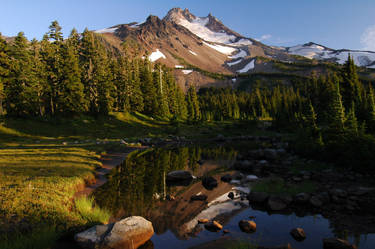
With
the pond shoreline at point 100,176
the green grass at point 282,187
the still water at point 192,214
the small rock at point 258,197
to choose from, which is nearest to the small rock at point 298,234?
the still water at point 192,214

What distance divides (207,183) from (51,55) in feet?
190

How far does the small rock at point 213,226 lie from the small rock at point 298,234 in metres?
3.43

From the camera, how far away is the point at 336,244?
29.4ft

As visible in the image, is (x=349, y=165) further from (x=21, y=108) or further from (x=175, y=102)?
(x=175, y=102)

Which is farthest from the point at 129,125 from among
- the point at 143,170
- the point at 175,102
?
the point at 143,170

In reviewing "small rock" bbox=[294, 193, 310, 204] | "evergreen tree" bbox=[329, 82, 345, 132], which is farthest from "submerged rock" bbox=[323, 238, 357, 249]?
"evergreen tree" bbox=[329, 82, 345, 132]

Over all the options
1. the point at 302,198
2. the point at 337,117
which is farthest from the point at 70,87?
the point at 302,198

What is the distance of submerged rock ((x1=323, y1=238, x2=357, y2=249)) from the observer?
879cm

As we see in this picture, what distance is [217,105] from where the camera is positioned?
120562mm

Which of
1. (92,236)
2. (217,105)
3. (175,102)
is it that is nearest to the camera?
(92,236)

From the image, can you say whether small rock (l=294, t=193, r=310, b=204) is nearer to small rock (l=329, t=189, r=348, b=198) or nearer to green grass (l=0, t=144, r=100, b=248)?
small rock (l=329, t=189, r=348, b=198)

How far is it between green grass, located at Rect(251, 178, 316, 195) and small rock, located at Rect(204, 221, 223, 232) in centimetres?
652

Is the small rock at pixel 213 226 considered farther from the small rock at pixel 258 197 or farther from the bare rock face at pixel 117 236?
the small rock at pixel 258 197

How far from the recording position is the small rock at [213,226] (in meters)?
11.0
